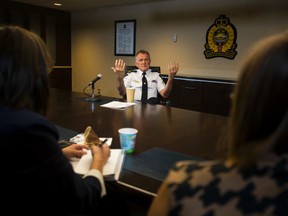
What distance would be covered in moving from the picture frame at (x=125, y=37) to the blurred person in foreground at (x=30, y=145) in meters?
4.73

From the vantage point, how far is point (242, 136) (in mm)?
602

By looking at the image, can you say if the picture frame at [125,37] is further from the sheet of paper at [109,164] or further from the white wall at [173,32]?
the sheet of paper at [109,164]

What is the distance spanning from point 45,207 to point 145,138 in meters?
0.75

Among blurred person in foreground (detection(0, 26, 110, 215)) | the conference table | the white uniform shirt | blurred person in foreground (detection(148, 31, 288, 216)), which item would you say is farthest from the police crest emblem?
blurred person in foreground (detection(148, 31, 288, 216))

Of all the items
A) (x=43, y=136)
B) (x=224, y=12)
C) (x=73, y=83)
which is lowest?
(x=73, y=83)

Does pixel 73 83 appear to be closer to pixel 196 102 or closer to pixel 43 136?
pixel 196 102

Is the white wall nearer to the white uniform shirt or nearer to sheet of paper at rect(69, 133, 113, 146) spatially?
the white uniform shirt

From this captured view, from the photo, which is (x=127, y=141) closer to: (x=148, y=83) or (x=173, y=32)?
(x=148, y=83)

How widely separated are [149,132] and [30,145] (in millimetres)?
917

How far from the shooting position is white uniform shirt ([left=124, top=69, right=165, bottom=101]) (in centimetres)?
321

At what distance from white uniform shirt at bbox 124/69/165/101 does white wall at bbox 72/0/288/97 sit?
4.45 feet

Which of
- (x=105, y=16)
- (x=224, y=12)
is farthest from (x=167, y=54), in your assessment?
(x=105, y=16)

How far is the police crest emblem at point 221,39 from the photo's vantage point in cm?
440

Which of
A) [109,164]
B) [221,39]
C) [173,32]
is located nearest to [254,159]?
[109,164]
